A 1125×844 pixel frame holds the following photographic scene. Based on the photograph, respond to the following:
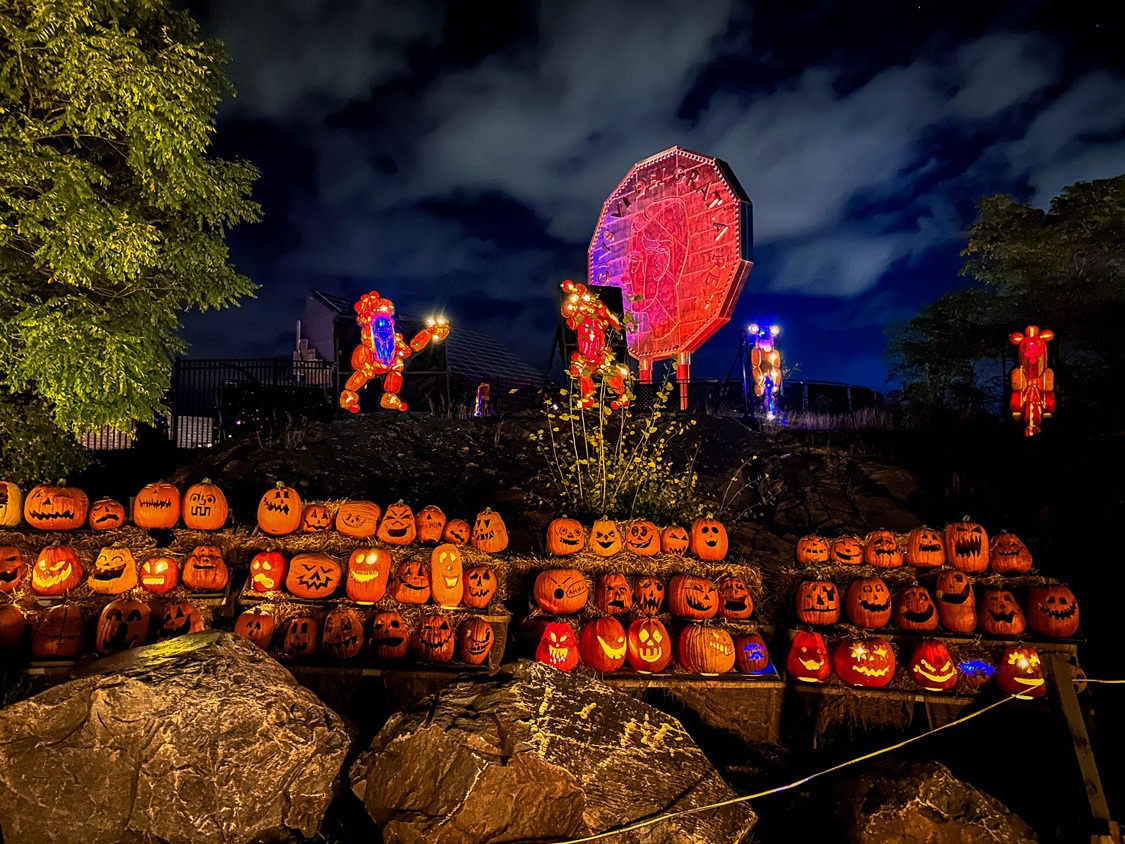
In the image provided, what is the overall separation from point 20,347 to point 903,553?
8166 millimetres

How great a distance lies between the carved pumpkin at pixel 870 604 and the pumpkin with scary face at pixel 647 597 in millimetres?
1575

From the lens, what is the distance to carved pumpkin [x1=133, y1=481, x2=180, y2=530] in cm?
530

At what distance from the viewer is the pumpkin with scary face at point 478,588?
5125 millimetres

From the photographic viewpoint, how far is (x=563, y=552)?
5.51m

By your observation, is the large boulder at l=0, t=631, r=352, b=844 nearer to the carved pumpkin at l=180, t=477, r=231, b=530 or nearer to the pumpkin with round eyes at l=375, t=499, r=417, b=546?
the pumpkin with round eyes at l=375, t=499, r=417, b=546

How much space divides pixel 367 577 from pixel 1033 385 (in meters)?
11.5

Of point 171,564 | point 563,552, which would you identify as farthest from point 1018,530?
point 171,564

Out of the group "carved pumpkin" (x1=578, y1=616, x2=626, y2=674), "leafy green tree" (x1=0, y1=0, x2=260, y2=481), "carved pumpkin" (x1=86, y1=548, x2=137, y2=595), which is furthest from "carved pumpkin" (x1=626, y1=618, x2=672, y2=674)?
"leafy green tree" (x1=0, y1=0, x2=260, y2=481)

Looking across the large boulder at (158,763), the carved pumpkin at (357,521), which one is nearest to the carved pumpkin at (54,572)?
the carved pumpkin at (357,521)

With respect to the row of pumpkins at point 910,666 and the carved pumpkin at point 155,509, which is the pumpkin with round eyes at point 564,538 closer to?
the row of pumpkins at point 910,666

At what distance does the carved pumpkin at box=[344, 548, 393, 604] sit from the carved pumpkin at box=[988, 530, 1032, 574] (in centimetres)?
521

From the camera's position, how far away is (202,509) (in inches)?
212

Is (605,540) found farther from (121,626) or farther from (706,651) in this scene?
(121,626)

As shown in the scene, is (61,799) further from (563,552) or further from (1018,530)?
(1018,530)
